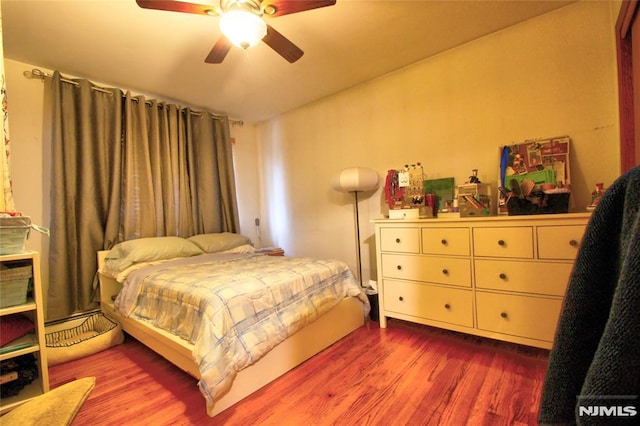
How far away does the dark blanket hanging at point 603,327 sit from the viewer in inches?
15.5

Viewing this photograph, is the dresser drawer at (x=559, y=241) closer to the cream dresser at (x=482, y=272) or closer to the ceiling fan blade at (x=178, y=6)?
the cream dresser at (x=482, y=272)

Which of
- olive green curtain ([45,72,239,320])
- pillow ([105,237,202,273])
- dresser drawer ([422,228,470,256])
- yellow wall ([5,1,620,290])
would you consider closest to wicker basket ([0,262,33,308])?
pillow ([105,237,202,273])

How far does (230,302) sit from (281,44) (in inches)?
62.7

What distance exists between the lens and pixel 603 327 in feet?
1.61

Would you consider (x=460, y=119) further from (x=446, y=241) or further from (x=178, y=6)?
(x=178, y=6)

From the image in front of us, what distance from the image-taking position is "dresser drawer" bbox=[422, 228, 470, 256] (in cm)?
194

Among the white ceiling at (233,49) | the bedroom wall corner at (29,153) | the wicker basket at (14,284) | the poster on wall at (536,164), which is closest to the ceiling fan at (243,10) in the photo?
the white ceiling at (233,49)

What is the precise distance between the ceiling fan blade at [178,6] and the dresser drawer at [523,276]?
7.23 feet

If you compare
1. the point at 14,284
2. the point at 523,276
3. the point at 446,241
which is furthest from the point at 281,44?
the point at 523,276

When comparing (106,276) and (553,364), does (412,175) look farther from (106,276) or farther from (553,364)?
(106,276)

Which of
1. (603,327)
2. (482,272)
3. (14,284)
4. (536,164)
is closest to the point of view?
(603,327)

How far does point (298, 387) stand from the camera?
162 centimetres

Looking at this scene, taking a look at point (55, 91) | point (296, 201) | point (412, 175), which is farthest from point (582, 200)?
point (55, 91)

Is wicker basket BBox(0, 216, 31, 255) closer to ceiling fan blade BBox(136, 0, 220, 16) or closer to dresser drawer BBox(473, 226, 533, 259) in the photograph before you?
ceiling fan blade BBox(136, 0, 220, 16)
